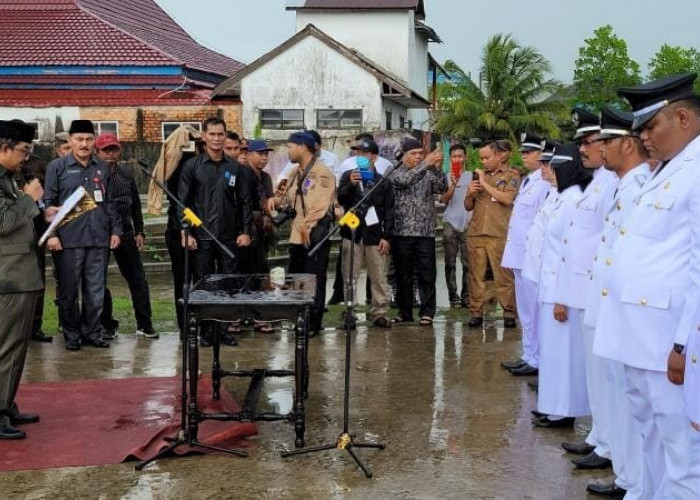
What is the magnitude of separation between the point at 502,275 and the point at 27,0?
24771 mm

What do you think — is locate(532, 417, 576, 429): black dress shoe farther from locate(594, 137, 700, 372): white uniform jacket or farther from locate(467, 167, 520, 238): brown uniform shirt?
locate(467, 167, 520, 238): brown uniform shirt

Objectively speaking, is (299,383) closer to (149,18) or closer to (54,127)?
(54,127)

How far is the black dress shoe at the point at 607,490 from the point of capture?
476 centimetres

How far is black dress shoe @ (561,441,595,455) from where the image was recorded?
545 centimetres

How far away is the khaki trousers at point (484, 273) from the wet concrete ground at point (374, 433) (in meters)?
0.61

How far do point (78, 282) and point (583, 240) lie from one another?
16.3 ft

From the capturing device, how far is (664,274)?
149 inches

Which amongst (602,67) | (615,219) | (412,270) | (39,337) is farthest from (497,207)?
(602,67)

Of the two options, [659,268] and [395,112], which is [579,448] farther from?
[395,112]

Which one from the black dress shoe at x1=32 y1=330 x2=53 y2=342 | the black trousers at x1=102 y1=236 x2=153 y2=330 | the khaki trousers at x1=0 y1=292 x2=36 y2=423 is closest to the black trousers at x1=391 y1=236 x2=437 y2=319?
the black trousers at x1=102 y1=236 x2=153 y2=330

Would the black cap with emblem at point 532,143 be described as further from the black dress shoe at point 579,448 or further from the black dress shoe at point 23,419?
the black dress shoe at point 23,419

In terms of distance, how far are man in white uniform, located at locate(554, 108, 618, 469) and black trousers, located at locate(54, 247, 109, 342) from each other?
4601 mm

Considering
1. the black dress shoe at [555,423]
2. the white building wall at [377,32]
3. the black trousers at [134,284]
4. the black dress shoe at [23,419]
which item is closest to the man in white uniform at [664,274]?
the black dress shoe at [555,423]

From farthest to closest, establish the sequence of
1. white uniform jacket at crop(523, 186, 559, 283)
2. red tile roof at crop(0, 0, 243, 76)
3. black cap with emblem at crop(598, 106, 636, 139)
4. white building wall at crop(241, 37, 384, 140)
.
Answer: white building wall at crop(241, 37, 384, 140)
red tile roof at crop(0, 0, 243, 76)
white uniform jacket at crop(523, 186, 559, 283)
black cap with emblem at crop(598, 106, 636, 139)
